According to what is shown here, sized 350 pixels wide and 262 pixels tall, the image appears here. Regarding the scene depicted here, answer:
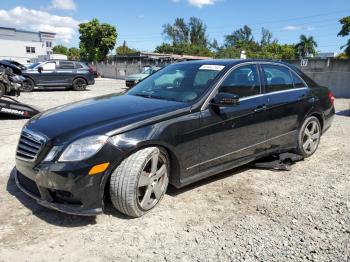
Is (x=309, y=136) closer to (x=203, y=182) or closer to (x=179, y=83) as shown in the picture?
(x=203, y=182)

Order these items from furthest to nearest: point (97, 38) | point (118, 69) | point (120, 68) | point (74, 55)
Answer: point (74, 55)
point (97, 38)
point (118, 69)
point (120, 68)

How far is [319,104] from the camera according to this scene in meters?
5.70

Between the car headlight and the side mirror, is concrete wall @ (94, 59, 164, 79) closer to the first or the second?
the side mirror

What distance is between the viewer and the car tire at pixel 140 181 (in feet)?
10.8

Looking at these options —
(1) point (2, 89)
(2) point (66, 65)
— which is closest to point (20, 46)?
(2) point (66, 65)

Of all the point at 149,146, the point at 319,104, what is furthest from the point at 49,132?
the point at 319,104

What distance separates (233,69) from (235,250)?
2.32 metres

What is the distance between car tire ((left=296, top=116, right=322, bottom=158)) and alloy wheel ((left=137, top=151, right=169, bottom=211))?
266 cm

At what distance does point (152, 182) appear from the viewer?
360 centimetres

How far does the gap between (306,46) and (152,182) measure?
74328mm

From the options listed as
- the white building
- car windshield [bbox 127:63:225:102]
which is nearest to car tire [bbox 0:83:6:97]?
car windshield [bbox 127:63:225:102]

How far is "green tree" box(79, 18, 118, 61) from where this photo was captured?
4741cm

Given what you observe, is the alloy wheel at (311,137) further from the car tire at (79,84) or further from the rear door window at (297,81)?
the car tire at (79,84)

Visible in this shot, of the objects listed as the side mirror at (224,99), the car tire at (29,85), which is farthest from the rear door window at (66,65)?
the side mirror at (224,99)
